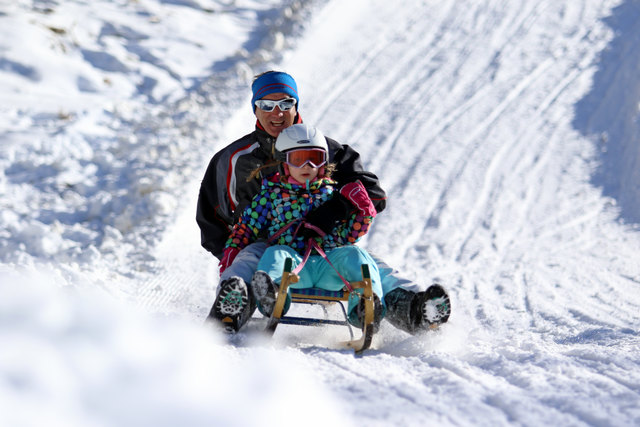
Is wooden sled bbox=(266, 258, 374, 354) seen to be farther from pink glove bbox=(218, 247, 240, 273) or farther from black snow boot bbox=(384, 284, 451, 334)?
pink glove bbox=(218, 247, 240, 273)

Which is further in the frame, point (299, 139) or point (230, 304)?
point (299, 139)

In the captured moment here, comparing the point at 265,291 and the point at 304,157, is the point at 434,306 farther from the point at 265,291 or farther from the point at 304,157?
the point at 304,157

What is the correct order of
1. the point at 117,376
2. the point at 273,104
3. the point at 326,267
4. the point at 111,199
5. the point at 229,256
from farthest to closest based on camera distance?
the point at 111,199 < the point at 273,104 < the point at 229,256 < the point at 326,267 < the point at 117,376

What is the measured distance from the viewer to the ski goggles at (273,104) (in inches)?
137

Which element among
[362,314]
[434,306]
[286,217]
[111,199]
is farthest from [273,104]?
[111,199]

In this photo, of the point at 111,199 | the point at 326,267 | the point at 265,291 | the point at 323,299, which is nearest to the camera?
the point at 265,291

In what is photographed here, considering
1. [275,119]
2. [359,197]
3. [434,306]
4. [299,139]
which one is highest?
[275,119]

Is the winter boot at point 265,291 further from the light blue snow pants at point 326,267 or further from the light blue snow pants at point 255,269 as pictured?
the light blue snow pants at point 255,269

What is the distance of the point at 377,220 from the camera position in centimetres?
570

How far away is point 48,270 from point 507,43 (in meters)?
7.09

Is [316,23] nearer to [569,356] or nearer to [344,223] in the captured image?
[344,223]

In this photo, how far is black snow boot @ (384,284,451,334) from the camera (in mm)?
2842

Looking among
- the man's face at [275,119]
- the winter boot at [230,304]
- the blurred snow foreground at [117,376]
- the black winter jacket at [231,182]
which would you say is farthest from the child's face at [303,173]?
the blurred snow foreground at [117,376]

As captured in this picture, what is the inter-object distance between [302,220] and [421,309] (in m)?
0.70
